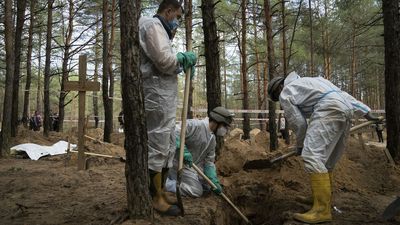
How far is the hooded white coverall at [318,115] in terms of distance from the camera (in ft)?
12.9

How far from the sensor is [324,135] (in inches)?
156

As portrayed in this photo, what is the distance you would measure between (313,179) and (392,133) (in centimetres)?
412

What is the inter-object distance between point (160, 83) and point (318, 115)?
1.70 m

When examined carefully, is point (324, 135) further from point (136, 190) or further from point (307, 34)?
point (307, 34)

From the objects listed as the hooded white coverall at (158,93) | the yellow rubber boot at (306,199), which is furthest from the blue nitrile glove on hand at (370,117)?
the hooded white coverall at (158,93)

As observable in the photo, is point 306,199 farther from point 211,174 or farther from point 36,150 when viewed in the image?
point 36,150

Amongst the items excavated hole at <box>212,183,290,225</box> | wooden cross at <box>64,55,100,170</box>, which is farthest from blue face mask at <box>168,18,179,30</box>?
wooden cross at <box>64,55,100,170</box>

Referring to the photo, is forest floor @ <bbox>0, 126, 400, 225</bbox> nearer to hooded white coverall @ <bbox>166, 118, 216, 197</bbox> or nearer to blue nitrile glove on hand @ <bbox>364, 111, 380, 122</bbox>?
hooded white coverall @ <bbox>166, 118, 216, 197</bbox>

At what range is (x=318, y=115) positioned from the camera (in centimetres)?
402

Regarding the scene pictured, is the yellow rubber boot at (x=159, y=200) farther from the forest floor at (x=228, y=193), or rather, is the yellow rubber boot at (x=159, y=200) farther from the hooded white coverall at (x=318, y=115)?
the hooded white coverall at (x=318, y=115)

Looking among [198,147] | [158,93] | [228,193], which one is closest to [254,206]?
[228,193]

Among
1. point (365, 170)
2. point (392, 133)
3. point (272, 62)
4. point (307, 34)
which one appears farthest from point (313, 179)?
point (307, 34)

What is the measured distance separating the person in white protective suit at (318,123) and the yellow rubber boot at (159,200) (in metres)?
1.25

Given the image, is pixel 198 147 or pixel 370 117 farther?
pixel 198 147
